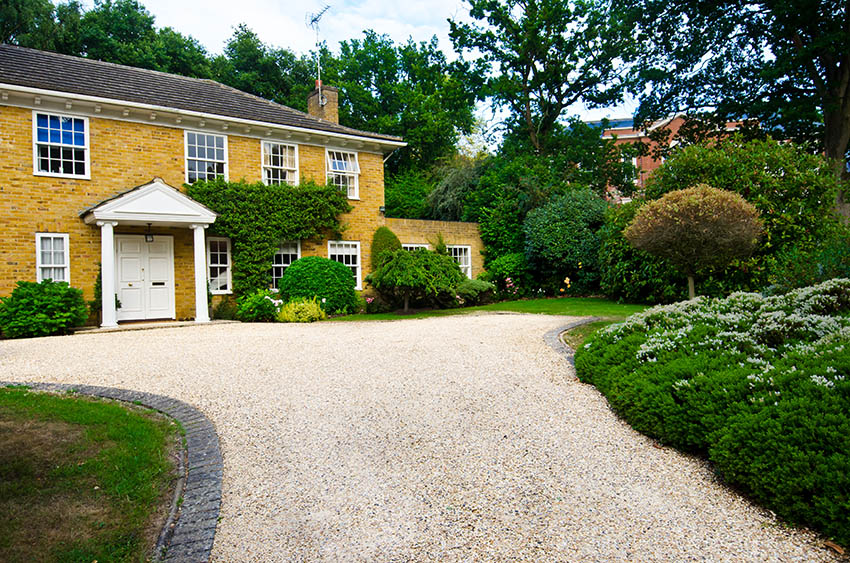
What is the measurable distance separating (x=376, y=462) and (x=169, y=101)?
14.3m

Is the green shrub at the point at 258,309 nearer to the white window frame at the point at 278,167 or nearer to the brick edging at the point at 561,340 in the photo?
the white window frame at the point at 278,167

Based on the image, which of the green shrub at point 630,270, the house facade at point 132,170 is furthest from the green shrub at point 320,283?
the green shrub at point 630,270

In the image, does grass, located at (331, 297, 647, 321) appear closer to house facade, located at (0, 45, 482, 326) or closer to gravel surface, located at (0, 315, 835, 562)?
house facade, located at (0, 45, 482, 326)

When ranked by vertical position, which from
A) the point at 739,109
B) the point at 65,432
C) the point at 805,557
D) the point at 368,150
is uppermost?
the point at 739,109

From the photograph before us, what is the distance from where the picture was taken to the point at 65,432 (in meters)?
4.56

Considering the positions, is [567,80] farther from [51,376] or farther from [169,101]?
[51,376]

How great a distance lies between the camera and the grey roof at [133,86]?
44.0 feet

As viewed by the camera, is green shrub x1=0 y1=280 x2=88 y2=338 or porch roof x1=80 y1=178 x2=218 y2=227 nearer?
green shrub x1=0 y1=280 x2=88 y2=338

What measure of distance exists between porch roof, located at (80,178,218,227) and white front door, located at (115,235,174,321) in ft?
2.31

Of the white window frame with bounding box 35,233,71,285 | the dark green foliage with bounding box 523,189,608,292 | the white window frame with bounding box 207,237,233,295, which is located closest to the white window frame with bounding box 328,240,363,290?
the white window frame with bounding box 207,237,233,295

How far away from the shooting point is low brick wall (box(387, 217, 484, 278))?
19.1 meters

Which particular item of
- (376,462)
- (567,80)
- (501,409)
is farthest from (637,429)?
(567,80)

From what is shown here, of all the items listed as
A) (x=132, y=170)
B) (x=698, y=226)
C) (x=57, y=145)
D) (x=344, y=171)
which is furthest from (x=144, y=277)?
(x=698, y=226)

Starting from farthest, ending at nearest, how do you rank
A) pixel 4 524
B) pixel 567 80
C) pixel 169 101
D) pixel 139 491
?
pixel 567 80 < pixel 169 101 < pixel 139 491 < pixel 4 524
